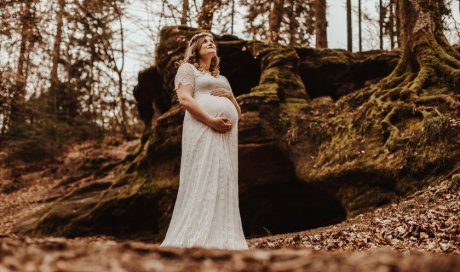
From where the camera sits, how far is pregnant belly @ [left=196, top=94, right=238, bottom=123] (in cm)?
551

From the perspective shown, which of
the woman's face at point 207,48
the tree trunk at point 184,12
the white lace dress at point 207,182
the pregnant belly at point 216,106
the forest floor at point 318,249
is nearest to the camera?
the forest floor at point 318,249

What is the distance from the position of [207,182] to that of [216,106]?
979 millimetres

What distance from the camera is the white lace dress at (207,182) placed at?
4902 millimetres

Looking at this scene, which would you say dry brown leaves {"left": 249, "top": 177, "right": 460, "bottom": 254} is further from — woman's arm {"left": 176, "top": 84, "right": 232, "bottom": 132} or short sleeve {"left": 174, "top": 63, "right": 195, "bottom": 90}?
short sleeve {"left": 174, "top": 63, "right": 195, "bottom": 90}

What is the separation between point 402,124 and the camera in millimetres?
8203

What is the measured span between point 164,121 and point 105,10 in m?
13.9

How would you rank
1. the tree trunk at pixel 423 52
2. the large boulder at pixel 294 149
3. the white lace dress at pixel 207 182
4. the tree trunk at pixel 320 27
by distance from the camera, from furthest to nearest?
the tree trunk at pixel 320 27 < the tree trunk at pixel 423 52 < the large boulder at pixel 294 149 < the white lace dress at pixel 207 182

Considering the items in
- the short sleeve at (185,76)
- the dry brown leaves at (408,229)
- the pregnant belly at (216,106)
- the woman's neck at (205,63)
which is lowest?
the dry brown leaves at (408,229)

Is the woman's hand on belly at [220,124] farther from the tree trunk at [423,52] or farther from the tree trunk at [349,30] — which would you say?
the tree trunk at [349,30]

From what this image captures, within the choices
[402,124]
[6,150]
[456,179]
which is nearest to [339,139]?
[402,124]

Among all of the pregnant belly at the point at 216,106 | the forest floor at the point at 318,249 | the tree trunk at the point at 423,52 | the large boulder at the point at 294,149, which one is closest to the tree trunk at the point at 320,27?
the large boulder at the point at 294,149

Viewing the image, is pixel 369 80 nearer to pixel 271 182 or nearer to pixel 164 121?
pixel 271 182

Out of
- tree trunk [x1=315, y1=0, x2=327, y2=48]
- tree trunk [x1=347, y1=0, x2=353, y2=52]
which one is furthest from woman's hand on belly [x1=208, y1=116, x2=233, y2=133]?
tree trunk [x1=347, y1=0, x2=353, y2=52]

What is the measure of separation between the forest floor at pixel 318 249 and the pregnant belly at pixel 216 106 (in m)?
Answer: 1.90
